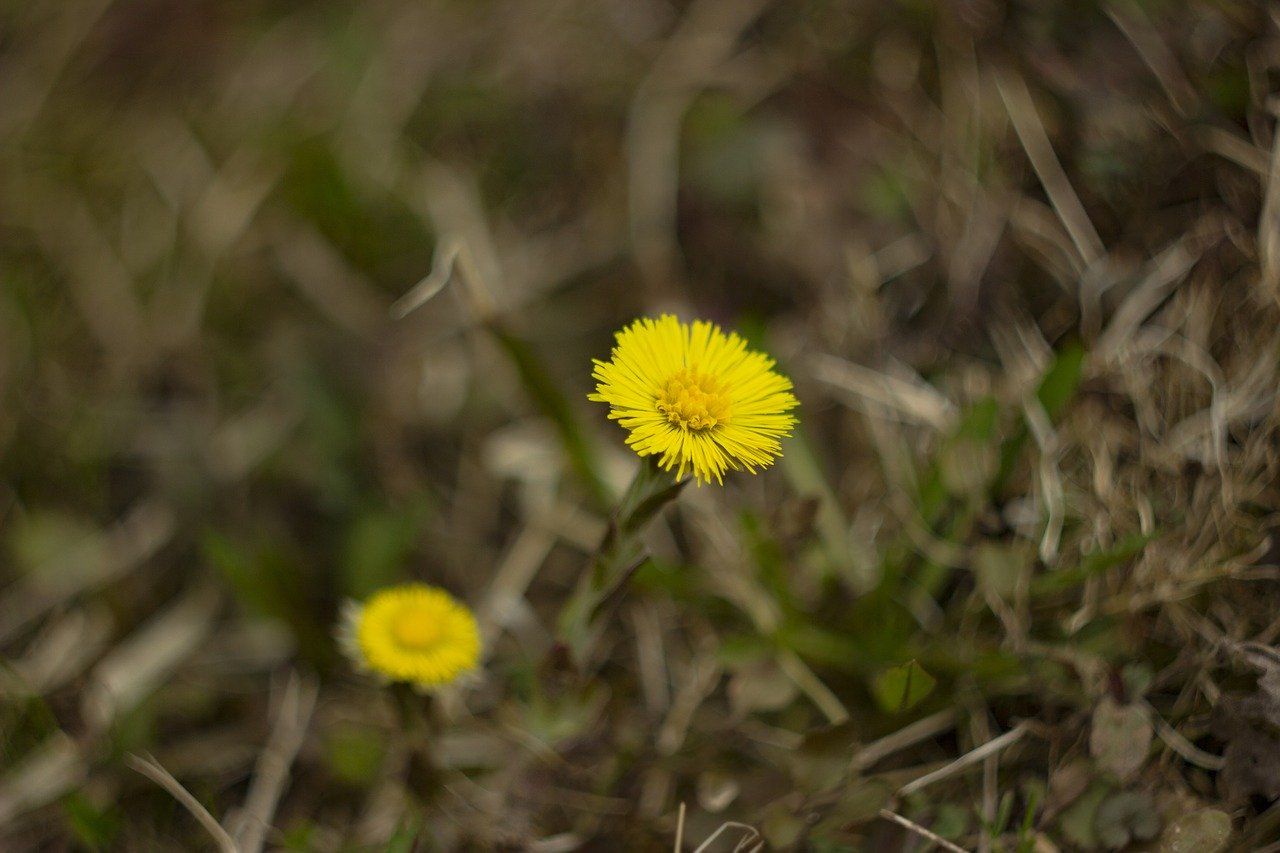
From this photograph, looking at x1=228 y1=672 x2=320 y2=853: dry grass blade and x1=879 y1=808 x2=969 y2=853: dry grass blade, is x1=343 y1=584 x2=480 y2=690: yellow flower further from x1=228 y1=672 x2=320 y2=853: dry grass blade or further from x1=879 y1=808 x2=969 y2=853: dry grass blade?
x1=879 y1=808 x2=969 y2=853: dry grass blade

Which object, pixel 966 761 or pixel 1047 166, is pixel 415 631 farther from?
pixel 1047 166

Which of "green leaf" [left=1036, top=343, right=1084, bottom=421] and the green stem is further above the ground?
"green leaf" [left=1036, top=343, right=1084, bottom=421]

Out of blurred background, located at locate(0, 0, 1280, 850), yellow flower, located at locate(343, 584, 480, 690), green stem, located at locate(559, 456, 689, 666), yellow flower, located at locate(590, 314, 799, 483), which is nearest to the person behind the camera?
yellow flower, located at locate(590, 314, 799, 483)

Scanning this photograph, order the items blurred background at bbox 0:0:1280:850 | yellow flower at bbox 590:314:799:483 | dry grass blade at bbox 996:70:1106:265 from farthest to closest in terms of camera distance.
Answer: dry grass blade at bbox 996:70:1106:265 → blurred background at bbox 0:0:1280:850 → yellow flower at bbox 590:314:799:483

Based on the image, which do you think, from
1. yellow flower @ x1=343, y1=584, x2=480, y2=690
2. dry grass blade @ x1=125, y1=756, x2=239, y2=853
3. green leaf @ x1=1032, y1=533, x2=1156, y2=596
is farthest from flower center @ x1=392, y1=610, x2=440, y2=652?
green leaf @ x1=1032, y1=533, x2=1156, y2=596

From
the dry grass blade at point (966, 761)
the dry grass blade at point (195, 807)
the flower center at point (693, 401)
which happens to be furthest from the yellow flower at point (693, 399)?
the dry grass blade at point (195, 807)

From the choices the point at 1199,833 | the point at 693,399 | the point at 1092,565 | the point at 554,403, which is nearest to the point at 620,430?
the point at 554,403

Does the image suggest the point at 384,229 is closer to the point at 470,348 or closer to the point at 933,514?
the point at 470,348

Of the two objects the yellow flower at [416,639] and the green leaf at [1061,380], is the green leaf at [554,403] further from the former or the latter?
the green leaf at [1061,380]
